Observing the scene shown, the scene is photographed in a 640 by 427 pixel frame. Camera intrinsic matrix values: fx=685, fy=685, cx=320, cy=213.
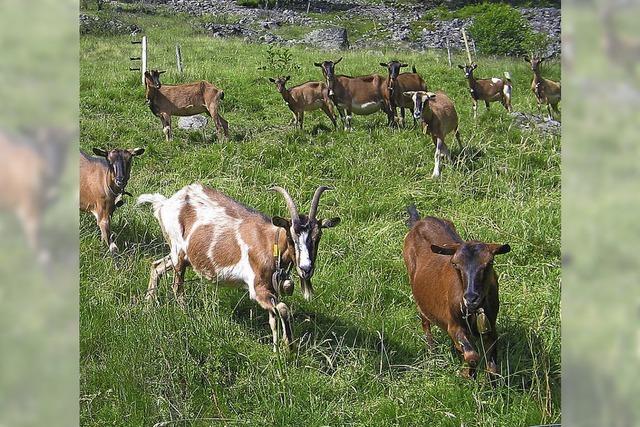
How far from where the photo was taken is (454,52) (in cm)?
650

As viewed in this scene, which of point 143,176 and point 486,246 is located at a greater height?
point 486,246

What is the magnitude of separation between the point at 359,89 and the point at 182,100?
2945 millimetres

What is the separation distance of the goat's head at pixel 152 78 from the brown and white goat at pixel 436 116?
268 cm

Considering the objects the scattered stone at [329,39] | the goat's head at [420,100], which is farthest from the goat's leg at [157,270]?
the scattered stone at [329,39]

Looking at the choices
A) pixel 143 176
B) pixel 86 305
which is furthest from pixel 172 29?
pixel 86 305

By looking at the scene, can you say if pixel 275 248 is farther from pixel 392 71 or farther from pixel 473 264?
pixel 392 71

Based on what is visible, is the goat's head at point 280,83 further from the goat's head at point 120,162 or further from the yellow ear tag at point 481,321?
the yellow ear tag at point 481,321

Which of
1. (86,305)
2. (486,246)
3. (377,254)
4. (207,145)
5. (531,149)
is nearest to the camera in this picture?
(486,246)

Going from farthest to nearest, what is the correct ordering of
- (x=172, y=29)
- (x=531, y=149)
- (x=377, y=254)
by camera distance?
(x=172, y=29), (x=531, y=149), (x=377, y=254)

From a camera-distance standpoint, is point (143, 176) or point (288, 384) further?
point (143, 176)

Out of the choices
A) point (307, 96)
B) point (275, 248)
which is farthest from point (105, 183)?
point (307, 96)

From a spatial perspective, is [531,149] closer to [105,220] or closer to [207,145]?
[207,145]
